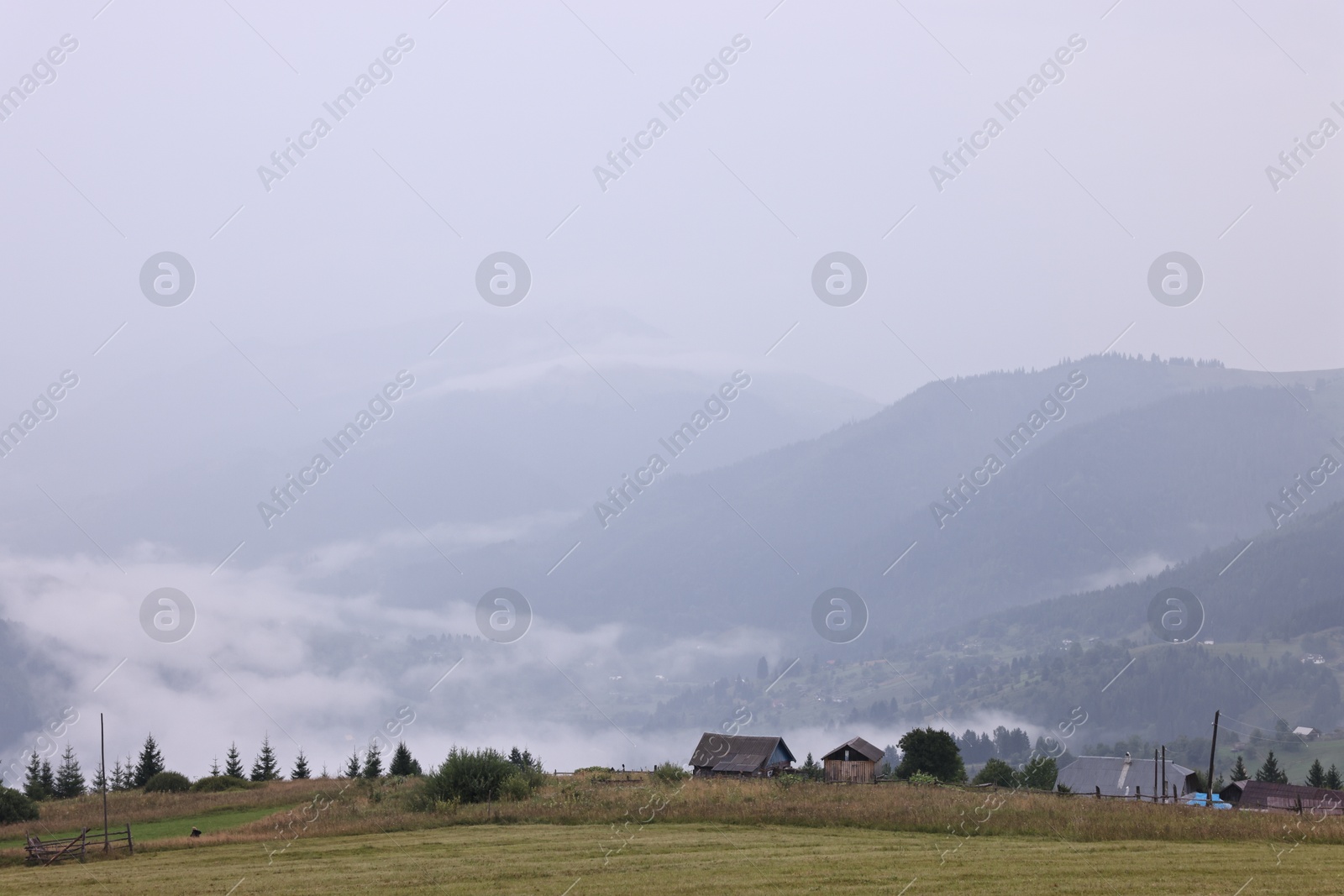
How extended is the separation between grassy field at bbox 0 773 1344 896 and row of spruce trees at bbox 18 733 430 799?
27.0 m

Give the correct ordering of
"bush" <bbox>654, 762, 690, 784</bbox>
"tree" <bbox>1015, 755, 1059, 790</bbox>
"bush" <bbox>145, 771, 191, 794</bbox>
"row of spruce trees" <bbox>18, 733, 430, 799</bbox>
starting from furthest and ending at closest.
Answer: "tree" <bbox>1015, 755, 1059, 790</bbox>
"row of spruce trees" <bbox>18, 733, 430, 799</bbox>
"bush" <bbox>145, 771, 191, 794</bbox>
"bush" <bbox>654, 762, 690, 784</bbox>

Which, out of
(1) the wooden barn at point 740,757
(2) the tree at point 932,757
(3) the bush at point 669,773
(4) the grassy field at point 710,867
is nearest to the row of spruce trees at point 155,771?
(3) the bush at point 669,773

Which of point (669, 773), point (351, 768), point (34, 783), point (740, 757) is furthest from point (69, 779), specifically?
point (669, 773)

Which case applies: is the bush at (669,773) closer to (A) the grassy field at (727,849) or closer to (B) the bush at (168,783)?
(A) the grassy field at (727,849)

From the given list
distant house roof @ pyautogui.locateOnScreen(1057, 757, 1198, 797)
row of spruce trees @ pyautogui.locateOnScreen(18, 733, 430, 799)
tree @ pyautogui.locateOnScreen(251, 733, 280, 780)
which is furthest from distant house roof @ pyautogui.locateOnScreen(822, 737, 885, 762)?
tree @ pyautogui.locateOnScreen(251, 733, 280, 780)

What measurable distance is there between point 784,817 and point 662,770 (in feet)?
74.6

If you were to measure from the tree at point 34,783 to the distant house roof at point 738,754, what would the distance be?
42.4 meters

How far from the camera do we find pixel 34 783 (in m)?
78.7

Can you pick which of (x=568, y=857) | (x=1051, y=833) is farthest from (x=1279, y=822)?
(x=568, y=857)

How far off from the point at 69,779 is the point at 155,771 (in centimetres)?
931

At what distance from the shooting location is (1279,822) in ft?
122

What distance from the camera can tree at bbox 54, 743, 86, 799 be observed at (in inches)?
3413

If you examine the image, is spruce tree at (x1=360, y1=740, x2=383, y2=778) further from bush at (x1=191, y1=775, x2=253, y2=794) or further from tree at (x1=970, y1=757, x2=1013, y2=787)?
tree at (x1=970, y1=757, x2=1013, y2=787)

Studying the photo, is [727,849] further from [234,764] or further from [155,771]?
[155,771]
